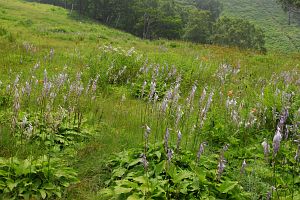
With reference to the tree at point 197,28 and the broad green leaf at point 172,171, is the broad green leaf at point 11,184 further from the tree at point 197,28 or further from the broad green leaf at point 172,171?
the tree at point 197,28

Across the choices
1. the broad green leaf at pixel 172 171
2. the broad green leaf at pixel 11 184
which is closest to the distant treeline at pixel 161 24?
the broad green leaf at pixel 172 171

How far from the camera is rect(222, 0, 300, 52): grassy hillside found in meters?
79.6

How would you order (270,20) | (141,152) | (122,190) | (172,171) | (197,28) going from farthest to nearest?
(270,20), (197,28), (141,152), (172,171), (122,190)

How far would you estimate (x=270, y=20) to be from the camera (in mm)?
106062

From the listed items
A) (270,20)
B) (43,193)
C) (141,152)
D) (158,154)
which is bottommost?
(43,193)

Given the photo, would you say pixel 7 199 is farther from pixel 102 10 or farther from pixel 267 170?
pixel 102 10

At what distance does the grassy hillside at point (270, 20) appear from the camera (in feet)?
261

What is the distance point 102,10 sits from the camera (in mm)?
77812

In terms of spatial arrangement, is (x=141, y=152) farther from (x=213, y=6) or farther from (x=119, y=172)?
(x=213, y=6)

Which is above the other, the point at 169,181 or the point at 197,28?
the point at 169,181

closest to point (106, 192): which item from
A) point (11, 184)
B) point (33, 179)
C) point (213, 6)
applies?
point (33, 179)

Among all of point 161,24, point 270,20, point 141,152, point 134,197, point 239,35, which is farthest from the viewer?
point 270,20

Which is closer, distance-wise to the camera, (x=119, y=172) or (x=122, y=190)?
(x=122, y=190)

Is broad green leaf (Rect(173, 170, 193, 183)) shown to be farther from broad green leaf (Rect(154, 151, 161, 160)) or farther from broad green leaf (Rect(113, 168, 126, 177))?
broad green leaf (Rect(113, 168, 126, 177))
